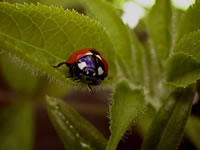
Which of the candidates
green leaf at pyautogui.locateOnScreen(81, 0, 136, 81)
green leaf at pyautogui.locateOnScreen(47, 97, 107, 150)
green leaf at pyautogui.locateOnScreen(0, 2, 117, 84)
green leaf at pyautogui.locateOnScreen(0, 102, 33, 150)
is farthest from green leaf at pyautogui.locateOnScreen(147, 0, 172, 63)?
green leaf at pyautogui.locateOnScreen(0, 102, 33, 150)

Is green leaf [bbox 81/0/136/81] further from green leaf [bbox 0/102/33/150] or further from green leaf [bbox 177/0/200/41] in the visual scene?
green leaf [bbox 0/102/33/150]

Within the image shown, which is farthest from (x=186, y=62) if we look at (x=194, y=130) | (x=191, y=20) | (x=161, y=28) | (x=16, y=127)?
(x=16, y=127)

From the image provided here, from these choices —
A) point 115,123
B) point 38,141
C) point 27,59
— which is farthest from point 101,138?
point 38,141

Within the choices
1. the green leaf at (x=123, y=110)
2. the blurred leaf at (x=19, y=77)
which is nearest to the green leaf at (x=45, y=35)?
the green leaf at (x=123, y=110)

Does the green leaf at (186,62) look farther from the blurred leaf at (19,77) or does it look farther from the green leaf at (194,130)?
the blurred leaf at (19,77)

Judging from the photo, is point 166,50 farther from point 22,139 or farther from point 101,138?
point 22,139
